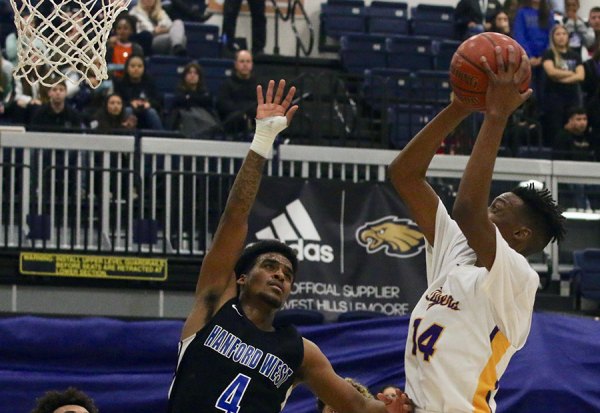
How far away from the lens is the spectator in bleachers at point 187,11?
17.2 meters

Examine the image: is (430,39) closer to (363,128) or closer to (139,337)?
(363,128)

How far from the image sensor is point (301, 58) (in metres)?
17.7

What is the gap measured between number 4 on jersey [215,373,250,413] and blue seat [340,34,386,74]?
1162 cm

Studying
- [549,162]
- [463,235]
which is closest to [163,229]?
[549,162]

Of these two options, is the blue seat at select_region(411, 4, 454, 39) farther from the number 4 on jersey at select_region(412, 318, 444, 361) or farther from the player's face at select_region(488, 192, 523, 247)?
the number 4 on jersey at select_region(412, 318, 444, 361)

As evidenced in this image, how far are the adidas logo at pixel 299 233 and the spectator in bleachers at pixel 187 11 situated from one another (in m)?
6.02

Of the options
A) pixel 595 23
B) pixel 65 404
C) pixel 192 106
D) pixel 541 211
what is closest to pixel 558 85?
pixel 595 23

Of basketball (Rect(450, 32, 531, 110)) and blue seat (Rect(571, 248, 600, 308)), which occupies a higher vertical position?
basketball (Rect(450, 32, 531, 110))

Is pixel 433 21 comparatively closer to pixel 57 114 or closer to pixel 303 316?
pixel 57 114

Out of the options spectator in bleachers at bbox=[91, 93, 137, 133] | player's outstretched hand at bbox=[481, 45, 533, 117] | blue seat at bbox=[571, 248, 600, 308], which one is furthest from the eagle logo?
player's outstretched hand at bbox=[481, 45, 533, 117]

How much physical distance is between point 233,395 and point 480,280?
1278 millimetres

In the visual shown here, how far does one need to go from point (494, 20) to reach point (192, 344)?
12.1 meters

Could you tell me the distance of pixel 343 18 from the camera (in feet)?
60.7

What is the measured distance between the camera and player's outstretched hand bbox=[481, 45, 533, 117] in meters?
4.85
